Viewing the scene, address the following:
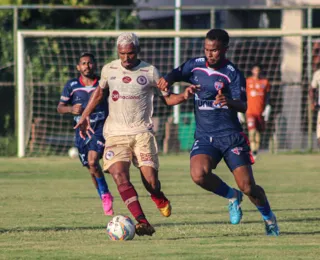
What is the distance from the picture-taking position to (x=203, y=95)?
982 centimetres

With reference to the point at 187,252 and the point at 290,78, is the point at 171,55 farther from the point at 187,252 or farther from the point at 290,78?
the point at 187,252

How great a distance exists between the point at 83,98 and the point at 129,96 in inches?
115

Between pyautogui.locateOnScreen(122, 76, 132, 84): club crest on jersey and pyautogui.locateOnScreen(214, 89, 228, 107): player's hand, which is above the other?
pyautogui.locateOnScreen(122, 76, 132, 84): club crest on jersey

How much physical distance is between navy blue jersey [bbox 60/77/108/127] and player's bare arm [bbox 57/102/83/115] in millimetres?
146

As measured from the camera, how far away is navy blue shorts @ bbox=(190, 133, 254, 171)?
9578 mm

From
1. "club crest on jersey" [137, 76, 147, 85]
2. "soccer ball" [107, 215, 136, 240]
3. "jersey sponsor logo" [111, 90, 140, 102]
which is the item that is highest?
"club crest on jersey" [137, 76, 147, 85]

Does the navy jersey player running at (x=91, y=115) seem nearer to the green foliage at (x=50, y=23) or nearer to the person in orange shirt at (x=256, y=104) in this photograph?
the person in orange shirt at (x=256, y=104)

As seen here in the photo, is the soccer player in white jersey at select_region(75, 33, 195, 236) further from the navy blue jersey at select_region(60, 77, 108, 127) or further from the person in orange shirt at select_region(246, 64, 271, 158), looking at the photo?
the person in orange shirt at select_region(246, 64, 271, 158)

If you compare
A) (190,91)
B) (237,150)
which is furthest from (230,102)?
(237,150)

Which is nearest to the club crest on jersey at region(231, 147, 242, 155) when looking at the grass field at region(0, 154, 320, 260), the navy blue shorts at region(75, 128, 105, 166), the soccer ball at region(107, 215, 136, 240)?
the grass field at region(0, 154, 320, 260)

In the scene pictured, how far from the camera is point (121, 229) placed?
29.4 ft

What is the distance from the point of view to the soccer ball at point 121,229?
29.4 ft

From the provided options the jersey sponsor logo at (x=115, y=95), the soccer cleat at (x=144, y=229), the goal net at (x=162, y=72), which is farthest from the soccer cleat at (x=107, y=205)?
the goal net at (x=162, y=72)

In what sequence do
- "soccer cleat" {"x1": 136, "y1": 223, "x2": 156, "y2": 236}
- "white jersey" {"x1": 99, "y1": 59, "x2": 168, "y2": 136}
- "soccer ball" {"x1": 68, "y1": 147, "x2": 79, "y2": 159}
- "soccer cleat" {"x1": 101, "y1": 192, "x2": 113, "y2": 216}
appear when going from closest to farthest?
"soccer cleat" {"x1": 136, "y1": 223, "x2": 156, "y2": 236} < "white jersey" {"x1": 99, "y1": 59, "x2": 168, "y2": 136} < "soccer cleat" {"x1": 101, "y1": 192, "x2": 113, "y2": 216} < "soccer ball" {"x1": 68, "y1": 147, "x2": 79, "y2": 159}
